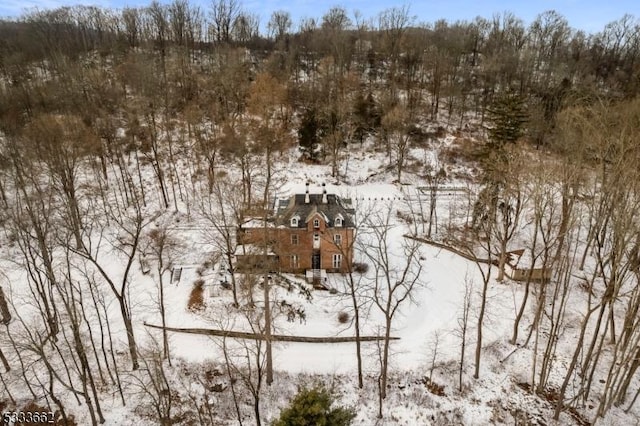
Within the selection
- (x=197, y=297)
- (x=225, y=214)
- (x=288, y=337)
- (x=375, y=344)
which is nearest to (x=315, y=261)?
(x=288, y=337)

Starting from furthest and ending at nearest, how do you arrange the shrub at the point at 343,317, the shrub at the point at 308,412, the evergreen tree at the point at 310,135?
the evergreen tree at the point at 310,135 → the shrub at the point at 343,317 → the shrub at the point at 308,412

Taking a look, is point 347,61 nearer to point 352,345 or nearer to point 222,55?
point 222,55

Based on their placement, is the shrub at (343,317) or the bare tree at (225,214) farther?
the bare tree at (225,214)

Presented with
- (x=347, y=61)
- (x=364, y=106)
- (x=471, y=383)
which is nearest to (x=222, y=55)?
(x=347, y=61)

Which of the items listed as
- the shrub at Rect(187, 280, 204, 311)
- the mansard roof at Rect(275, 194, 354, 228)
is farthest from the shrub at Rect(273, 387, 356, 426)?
the mansard roof at Rect(275, 194, 354, 228)

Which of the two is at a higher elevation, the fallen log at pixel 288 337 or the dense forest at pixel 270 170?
the dense forest at pixel 270 170

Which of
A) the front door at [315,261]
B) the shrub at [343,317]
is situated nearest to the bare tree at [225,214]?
the front door at [315,261]

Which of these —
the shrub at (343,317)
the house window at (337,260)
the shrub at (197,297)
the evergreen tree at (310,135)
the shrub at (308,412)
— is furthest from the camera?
the evergreen tree at (310,135)

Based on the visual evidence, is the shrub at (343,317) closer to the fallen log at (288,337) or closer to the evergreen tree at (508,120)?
the fallen log at (288,337)
